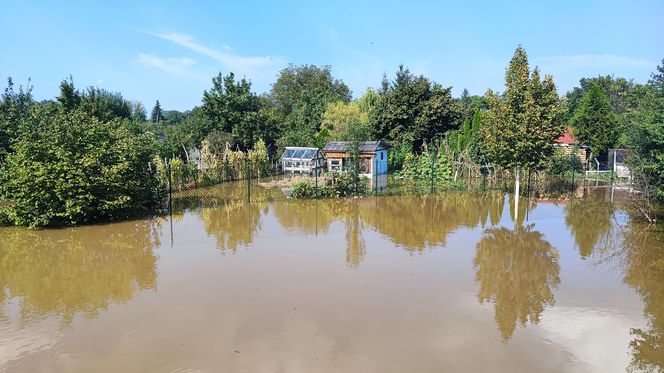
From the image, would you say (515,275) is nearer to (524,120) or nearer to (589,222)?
(589,222)

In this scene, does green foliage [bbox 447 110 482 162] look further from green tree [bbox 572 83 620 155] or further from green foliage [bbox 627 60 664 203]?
green foliage [bbox 627 60 664 203]

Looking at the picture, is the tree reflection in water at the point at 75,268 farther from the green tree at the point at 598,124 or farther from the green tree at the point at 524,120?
the green tree at the point at 598,124

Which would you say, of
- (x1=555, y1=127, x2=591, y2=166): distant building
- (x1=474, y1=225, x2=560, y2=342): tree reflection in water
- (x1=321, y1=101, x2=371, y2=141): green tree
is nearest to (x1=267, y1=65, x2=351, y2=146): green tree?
(x1=321, y1=101, x2=371, y2=141): green tree

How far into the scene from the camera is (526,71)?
56.6 ft

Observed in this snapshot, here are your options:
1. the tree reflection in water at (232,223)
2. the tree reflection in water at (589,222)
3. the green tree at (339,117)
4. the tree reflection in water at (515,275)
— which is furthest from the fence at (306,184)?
the green tree at (339,117)

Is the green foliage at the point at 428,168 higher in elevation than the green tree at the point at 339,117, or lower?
lower

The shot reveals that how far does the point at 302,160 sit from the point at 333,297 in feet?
67.5

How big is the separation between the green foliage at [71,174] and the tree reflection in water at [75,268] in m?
0.65

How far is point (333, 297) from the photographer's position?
28.4ft

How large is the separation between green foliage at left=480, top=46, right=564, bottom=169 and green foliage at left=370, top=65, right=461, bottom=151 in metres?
15.2

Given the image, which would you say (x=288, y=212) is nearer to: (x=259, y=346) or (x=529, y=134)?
(x=529, y=134)

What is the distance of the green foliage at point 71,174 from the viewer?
13820 mm

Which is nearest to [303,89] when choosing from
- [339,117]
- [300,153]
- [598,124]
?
[339,117]

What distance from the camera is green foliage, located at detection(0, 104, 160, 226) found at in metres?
13.8
